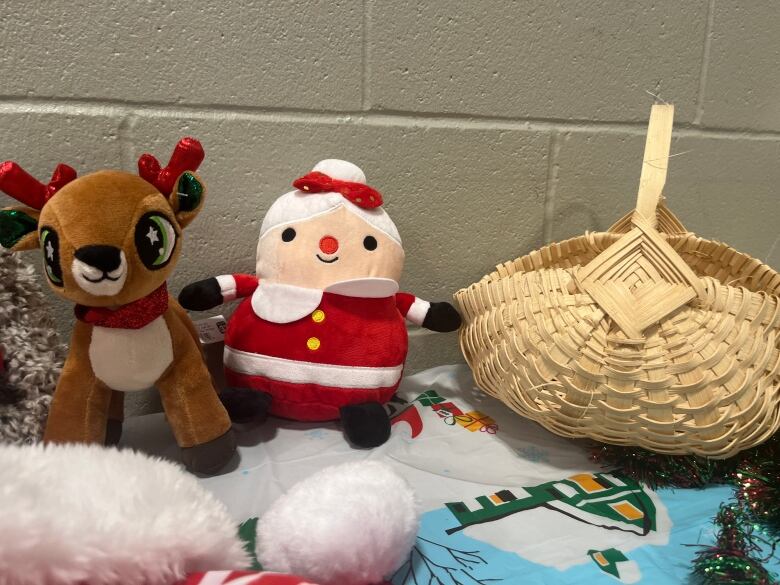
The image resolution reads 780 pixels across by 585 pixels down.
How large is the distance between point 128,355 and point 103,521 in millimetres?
265

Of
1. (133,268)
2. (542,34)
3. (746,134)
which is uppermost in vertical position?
(542,34)

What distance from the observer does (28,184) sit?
0.55 metres

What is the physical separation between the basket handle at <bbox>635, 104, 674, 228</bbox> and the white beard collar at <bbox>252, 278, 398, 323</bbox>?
1.14ft

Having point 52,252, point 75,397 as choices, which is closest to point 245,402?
point 75,397

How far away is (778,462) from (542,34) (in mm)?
696

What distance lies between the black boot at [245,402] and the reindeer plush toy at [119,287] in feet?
0.22

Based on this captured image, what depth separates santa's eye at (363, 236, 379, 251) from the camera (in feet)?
2.45

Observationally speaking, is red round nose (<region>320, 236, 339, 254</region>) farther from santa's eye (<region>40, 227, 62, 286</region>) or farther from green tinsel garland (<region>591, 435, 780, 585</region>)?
green tinsel garland (<region>591, 435, 780, 585</region>)

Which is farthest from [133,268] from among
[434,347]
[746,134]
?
[746,134]

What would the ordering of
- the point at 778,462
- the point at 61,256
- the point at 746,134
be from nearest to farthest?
the point at 61,256, the point at 778,462, the point at 746,134

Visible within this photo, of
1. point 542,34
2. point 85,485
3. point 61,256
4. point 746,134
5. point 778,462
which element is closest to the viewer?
point 85,485

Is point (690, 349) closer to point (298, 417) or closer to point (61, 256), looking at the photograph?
point (298, 417)

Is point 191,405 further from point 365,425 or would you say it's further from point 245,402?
point 365,425

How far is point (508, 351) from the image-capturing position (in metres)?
0.71
